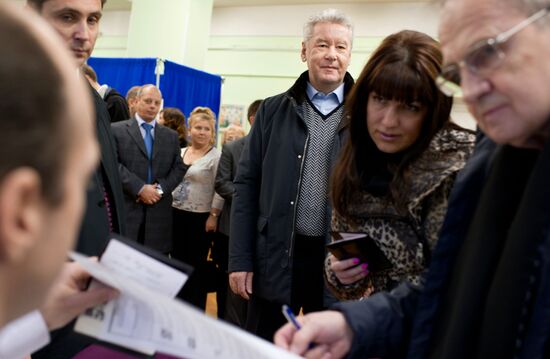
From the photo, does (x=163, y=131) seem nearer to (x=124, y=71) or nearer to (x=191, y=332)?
(x=191, y=332)

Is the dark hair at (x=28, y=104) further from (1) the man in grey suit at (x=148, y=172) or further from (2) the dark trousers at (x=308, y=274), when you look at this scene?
(1) the man in grey suit at (x=148, y=172)

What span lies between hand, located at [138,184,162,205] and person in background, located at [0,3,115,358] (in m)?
2.51

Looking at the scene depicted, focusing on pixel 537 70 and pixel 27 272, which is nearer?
pixel 27 272

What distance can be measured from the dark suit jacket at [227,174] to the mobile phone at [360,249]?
2132 mm

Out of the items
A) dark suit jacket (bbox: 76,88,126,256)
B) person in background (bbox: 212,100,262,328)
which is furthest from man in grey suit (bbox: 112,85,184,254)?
dark suit jacket (bbox: 76,88,126,256)

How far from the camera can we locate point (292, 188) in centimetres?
186

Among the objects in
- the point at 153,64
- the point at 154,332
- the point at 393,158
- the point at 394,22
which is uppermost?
the point at 394,22

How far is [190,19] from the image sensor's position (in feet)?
23.3

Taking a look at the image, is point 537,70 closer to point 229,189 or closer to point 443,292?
point 443,292

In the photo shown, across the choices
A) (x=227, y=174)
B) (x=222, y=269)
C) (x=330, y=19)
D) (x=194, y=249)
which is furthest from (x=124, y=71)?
(x=330, y=19)

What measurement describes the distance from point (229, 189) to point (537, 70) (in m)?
2.79

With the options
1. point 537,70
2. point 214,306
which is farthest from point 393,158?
point 214,306

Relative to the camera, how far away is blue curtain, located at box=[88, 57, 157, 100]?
6.84 metres

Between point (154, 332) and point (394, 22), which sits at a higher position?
point (394, 22)
